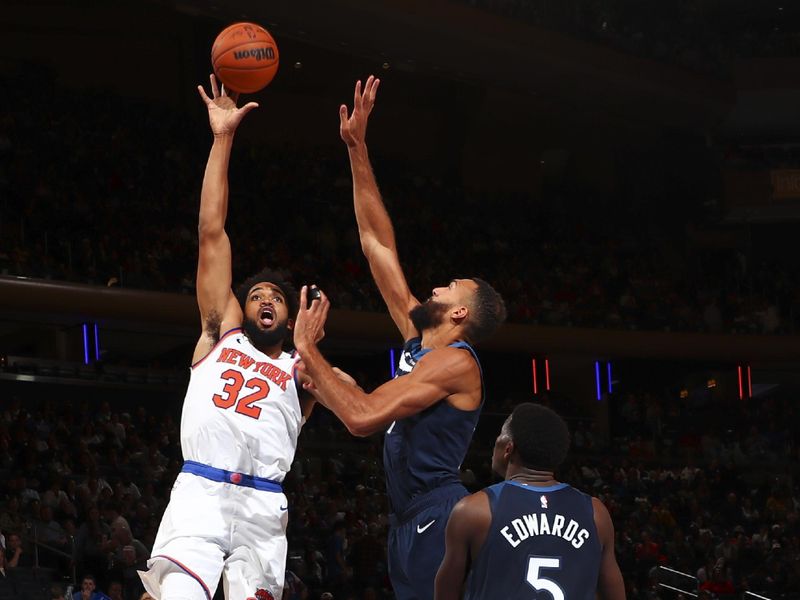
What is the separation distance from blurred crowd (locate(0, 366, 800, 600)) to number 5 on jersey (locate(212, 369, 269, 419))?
5800 millimetres

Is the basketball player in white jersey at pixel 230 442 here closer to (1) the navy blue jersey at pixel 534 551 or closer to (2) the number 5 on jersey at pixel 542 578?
(1) the navy blue jersey at pixel 534 551

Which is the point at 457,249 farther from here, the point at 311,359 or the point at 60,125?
the point at 311,359

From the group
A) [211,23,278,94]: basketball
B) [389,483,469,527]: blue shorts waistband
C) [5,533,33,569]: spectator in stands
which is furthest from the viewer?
[5,533,33,569]: spectator in stands

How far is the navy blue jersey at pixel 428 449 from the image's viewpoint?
16.5 ft

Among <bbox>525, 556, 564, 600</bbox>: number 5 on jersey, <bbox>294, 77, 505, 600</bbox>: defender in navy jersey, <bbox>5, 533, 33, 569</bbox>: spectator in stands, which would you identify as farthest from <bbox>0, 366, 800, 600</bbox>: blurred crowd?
<bbox>525, 556, 564, 600</bbox>: number 5 on jersey

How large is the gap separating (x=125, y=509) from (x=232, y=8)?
31.2 ft

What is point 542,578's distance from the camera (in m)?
4.02

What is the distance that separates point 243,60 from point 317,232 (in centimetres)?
1466

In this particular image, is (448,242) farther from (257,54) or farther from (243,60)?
(243,60)

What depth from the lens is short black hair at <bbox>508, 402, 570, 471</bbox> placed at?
4.10m

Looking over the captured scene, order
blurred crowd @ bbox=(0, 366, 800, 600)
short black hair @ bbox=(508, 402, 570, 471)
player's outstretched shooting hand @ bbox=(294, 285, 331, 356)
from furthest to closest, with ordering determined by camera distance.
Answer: blurred crowd @ bbox=(0, 366, 800, 600)
player's outstretched shooting hand @ bbox=(294, 285, 331, 356)
short black hair @ bbox=(508, 402, 570, 471)

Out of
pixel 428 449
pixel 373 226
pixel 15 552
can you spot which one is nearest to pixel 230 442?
pixel 428 449

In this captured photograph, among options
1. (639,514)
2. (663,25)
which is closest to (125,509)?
(639,514)

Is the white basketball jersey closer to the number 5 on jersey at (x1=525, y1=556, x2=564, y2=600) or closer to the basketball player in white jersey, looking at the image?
the basketball player in white jersey
